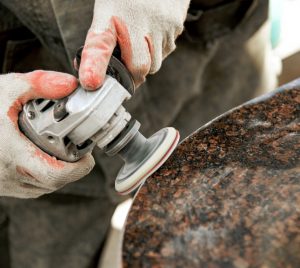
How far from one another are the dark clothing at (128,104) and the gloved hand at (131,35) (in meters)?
0.28

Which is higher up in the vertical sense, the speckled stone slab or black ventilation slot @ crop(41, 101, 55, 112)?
black ventilation slot @ crop(41, 101, 55, 112)

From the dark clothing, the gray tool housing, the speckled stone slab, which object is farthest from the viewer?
the dark clothing

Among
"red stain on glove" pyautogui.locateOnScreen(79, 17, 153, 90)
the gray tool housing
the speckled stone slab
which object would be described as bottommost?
the speckled stone slab

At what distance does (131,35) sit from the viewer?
2.85 feet

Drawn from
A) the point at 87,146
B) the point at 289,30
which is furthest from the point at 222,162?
the point at 289,30

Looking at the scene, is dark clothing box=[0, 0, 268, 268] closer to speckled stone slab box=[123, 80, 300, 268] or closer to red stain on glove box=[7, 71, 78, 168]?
red stain on glove box=[7, 71, 78, 168]

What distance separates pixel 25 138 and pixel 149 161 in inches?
10.0

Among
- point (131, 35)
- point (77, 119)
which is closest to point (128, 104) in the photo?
point (131, 35)

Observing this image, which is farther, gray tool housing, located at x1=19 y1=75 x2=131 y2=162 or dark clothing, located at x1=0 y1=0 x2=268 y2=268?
dark clothing, located at x1=0 y1=0 x2=268 y2=268

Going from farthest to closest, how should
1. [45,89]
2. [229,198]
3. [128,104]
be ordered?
[128,104] < [45,89] < [229,198]

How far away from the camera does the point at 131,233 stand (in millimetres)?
670

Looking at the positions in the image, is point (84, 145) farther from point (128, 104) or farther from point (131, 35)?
point (128, 104)

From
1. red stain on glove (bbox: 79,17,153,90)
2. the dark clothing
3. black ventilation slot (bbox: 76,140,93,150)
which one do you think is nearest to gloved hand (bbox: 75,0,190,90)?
red stain on glove (bbox: 79,17,153,90)

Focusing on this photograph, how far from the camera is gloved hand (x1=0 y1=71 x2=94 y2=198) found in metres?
0.81
